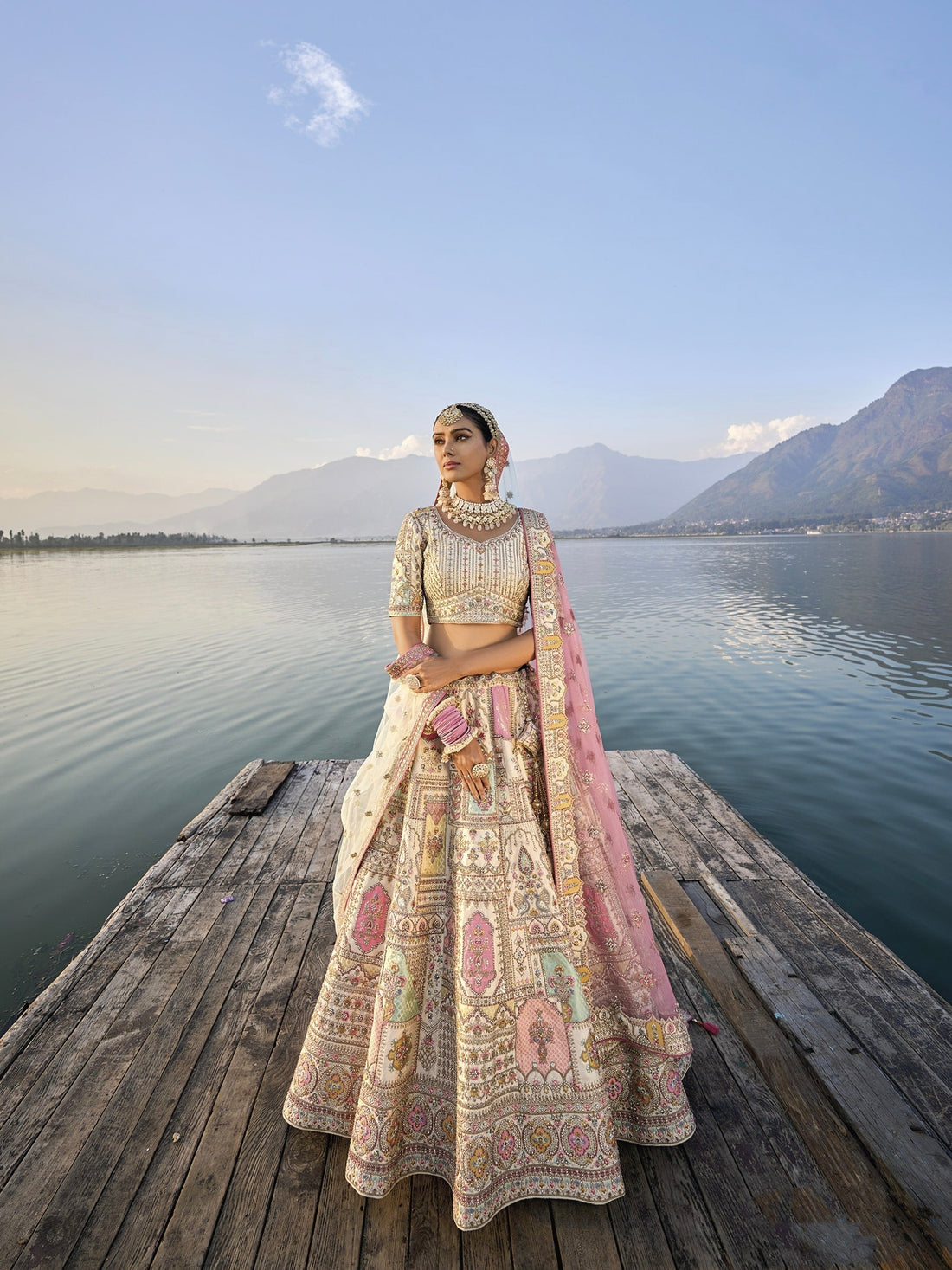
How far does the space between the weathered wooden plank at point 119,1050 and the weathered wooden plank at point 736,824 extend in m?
3.69

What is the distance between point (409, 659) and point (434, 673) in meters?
0.11

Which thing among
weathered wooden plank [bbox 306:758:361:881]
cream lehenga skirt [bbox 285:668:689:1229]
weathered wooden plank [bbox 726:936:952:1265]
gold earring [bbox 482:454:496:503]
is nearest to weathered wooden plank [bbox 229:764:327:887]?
weathered wooden plank [bbox 306:758:361:881]

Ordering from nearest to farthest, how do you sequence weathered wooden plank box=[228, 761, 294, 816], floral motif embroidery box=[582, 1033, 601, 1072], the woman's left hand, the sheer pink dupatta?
floral motif embroidery box=[582, 1033, 601, 1072] < the woman's left hand < the sheer pink dupatta < weathered wooden plank box=[228, 761, 294, 816]

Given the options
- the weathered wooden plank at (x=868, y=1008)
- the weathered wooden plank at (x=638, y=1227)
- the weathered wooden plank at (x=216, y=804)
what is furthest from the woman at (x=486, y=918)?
the weathered wooden plank at (x=216, y=804)

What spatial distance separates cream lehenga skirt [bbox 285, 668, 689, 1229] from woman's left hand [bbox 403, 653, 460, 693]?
13cm

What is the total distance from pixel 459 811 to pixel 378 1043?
2.70ft

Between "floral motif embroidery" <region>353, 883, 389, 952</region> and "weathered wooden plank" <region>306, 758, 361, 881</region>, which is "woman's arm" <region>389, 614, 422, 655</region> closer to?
"floral motif embroidery" <region>353, 883, 389, 952</region>

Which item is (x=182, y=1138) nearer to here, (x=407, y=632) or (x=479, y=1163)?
(x=479, y=1163)

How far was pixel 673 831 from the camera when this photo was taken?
5148 mm

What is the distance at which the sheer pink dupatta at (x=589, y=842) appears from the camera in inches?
96.7

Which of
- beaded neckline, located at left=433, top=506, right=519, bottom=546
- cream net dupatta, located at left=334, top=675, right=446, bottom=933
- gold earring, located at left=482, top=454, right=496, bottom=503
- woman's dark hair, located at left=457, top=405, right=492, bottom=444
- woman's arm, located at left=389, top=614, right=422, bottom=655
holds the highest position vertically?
woman's dark hair, located at left=457, top=405, right=492, bottom=444

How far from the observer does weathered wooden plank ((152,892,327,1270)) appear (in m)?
2.09

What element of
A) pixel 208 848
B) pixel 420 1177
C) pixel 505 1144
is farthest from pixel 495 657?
pixel 208 848

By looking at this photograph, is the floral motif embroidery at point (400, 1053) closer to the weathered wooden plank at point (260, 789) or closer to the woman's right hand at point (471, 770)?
the woman's right hand at point (471, 770)
